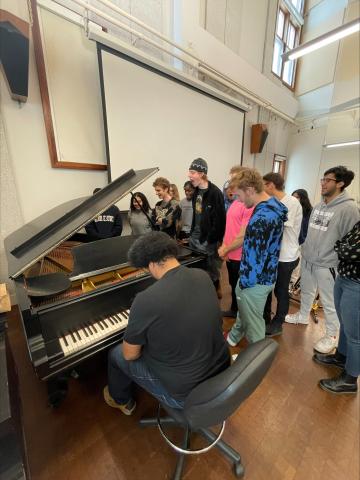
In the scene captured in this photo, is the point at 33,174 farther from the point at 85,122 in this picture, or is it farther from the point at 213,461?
the point at 213,461

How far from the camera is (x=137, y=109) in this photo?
2938mm

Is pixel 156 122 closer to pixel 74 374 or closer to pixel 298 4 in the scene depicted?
pixel 74 374

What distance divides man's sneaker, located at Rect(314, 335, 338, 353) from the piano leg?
219 cm

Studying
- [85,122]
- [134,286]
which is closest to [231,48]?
[85,122]

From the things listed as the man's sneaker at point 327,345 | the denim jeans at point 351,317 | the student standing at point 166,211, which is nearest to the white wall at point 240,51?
the student standing at point 166,211

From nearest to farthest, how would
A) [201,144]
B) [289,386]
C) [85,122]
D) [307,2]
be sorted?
[289,386]
[85,122]
[201,144]
[307,2]

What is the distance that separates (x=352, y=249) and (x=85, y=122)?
121 inches

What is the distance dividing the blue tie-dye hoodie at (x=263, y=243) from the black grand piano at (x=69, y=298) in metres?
0.74

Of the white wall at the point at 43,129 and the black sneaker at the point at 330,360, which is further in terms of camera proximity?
the white wall at the point at 43,129

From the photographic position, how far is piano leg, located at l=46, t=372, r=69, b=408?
1396 mm

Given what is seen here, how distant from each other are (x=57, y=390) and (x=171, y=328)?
47.3 inches

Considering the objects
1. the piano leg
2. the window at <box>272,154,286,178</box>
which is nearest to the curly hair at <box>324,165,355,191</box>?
the piano leg

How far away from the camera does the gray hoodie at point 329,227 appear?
170 cm

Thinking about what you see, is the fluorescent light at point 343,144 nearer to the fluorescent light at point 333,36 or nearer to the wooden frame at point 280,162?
the wooden frame at point 280,162
